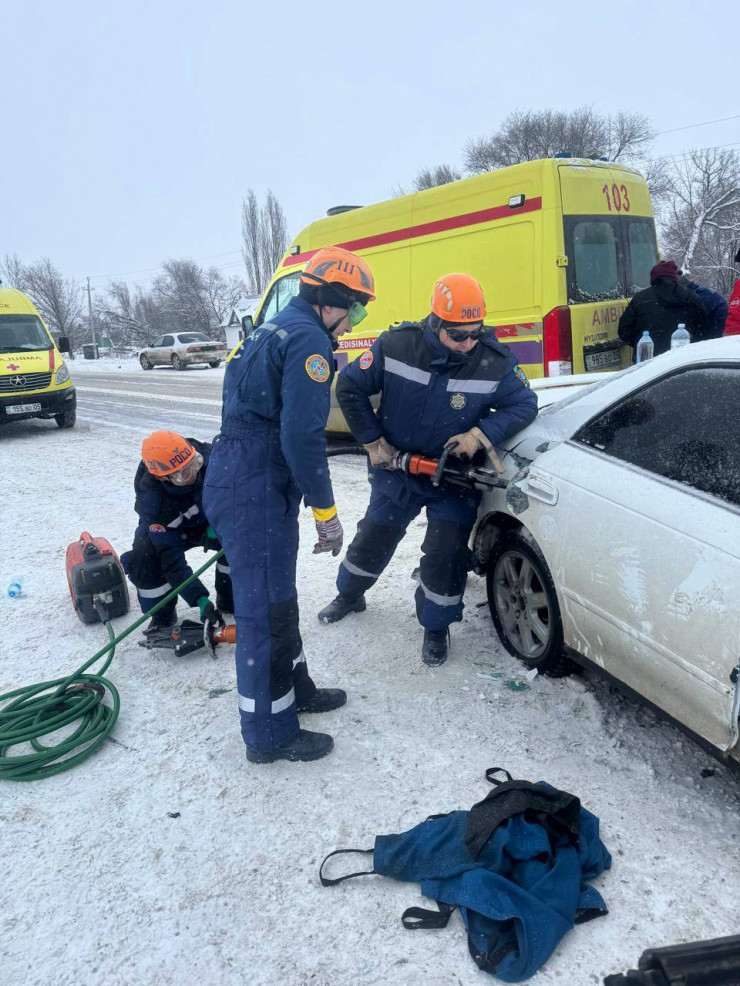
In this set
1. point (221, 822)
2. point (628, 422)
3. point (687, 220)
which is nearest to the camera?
point (221, 822)

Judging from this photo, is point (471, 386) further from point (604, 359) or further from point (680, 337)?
point (604, 359)

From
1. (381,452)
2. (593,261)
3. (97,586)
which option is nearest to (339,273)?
(381,452)

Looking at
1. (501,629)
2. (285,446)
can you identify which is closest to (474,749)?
(501,629)

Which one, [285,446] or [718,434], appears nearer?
[718,434]

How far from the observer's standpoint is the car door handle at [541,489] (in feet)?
9.43

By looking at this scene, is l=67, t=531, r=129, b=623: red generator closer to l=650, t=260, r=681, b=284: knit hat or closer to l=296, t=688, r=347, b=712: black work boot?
l=296, t=688, r=347, b=712: black work boot

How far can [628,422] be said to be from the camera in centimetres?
268

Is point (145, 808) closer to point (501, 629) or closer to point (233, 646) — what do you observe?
point (233, 646)

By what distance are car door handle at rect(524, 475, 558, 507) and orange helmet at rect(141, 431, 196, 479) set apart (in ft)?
5.50

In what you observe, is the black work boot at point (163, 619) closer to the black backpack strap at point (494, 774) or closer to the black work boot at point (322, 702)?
the black work boot at point (322, 702)

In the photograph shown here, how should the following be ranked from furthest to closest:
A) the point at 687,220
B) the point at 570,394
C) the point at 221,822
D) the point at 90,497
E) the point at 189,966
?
the point at 687,220 → the point at 90,497 → the point at 570,394 → the point at 221,822 → the point at 189,966

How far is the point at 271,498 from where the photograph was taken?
274 centimetres

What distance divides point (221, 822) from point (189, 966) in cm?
56

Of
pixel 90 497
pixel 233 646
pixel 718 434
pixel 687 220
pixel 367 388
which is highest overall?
pixel 687 220
